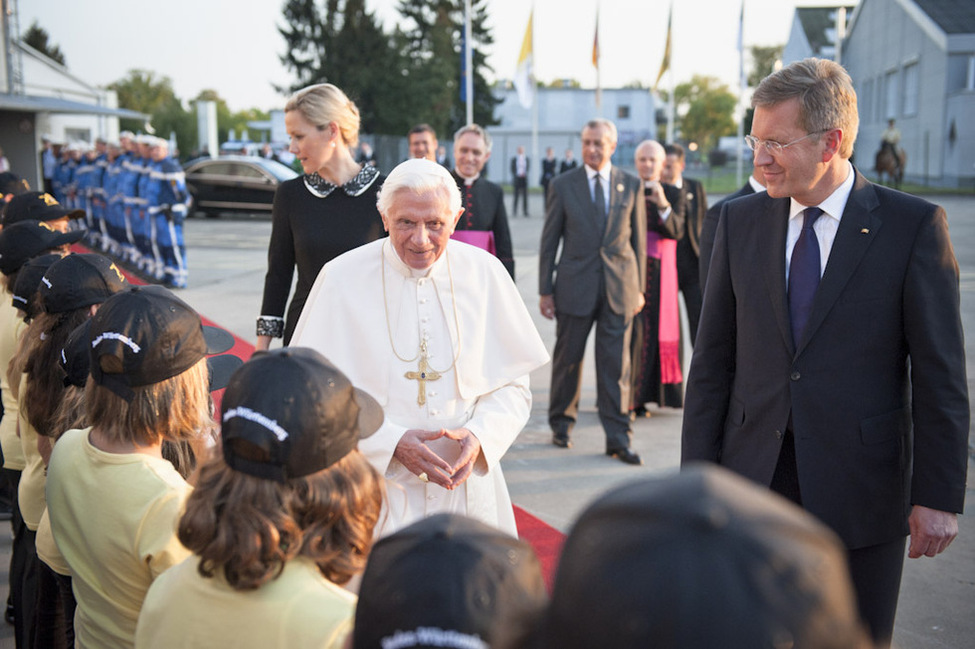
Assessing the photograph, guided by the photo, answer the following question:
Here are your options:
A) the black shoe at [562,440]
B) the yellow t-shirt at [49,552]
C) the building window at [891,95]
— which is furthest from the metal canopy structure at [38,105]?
the building window at [891,95]

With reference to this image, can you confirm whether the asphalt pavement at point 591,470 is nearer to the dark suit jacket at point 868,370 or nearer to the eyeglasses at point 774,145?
the dark suit jacket at point 868,370

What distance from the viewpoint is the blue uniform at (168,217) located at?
A: 13.0 m

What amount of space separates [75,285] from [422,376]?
120 centimetres

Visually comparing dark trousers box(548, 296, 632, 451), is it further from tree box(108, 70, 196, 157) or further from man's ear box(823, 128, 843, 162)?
tree box(108, 70, 196, 157)

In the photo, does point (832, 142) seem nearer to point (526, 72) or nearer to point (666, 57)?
point (526, 72)

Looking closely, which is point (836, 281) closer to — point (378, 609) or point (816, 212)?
point (816, 212)

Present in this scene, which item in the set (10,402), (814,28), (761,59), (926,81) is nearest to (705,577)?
(10,402)

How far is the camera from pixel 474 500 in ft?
9.29

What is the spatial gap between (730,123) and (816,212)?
80.0 meters

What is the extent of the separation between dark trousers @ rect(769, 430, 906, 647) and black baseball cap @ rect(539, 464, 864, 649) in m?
1.96

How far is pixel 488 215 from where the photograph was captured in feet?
19.9

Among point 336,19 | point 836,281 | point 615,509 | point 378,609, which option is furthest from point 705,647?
point 336,19

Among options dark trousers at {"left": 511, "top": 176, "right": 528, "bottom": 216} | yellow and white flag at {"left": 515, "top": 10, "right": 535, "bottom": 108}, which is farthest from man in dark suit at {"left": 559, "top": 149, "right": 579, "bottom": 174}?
yellow and white flag at {"left": 515, "top": 10, "right": 535, "bottom": 108}

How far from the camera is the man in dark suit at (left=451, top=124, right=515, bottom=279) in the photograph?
19.8 feet
